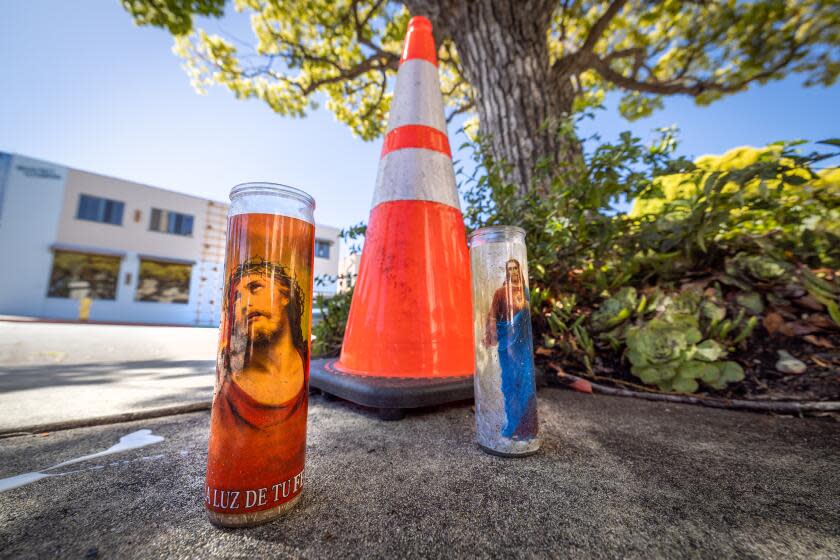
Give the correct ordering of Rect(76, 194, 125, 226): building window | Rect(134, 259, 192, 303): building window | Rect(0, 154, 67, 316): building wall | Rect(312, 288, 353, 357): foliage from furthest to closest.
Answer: Rect(134, 259, 192, 303): building window
Rect(76, 194, 125, 226): building window
Rect(0, 154, 67, 316): building wall
Rect(312, 288, 353, 357): foliage

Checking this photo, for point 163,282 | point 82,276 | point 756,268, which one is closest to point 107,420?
point 756,268

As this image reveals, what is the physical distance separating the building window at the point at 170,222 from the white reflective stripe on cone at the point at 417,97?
15400 millimetres

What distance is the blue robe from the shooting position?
800 millimetres

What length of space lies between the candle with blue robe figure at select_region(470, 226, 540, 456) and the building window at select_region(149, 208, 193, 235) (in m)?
16.1

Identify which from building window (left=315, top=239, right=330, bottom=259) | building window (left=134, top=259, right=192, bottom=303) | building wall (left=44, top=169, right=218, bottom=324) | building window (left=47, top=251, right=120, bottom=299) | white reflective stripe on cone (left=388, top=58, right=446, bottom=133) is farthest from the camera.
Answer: building window (left=315, top=239, right=330, bottom=259)

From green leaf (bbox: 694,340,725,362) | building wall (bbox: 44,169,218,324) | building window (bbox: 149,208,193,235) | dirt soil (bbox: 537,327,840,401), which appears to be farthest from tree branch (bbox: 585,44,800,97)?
building window (bbox: 149,208,193,235)

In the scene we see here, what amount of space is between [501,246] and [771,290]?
1.56 meters

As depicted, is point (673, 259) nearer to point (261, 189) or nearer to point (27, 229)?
point (261, 189)

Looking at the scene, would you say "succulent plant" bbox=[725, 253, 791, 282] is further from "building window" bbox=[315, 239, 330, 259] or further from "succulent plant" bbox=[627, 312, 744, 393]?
"building window" bbox=[315, 239, 330, 259]

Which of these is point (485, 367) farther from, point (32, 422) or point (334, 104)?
point (334, 104)

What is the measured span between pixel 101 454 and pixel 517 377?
1.01 metres

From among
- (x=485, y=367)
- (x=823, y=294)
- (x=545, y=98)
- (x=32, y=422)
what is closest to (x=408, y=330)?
(x=485, y=367)

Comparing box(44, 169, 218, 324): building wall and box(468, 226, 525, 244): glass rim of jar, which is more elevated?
box(44, 169, 218, 324): building wall

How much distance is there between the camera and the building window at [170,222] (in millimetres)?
13070
